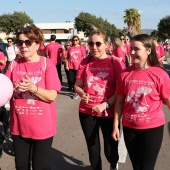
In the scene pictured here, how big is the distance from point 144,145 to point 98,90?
821mm

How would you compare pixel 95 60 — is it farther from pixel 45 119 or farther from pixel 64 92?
pixel 64 92

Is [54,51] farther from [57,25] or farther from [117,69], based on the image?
[57,25]

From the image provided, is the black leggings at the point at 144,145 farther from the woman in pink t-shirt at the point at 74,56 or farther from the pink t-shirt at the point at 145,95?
the woman in pink t-shirt at the point at 74,56

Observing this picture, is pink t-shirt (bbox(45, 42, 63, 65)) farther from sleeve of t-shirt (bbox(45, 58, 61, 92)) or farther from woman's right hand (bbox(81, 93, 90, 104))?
sleeve of t-shirt (bbox(45, 58, 61, 92))

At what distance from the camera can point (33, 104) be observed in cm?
290

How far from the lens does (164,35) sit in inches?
2680

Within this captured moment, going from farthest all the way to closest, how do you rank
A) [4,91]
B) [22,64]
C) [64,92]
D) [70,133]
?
1. [64,92]
2. [70,133]
3. [22,64]
4. [4,91]

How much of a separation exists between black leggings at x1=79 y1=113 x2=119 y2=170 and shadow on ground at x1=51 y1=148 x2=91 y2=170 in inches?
27.6

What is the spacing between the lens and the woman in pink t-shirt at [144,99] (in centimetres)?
280

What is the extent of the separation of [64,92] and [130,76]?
754 centimetres

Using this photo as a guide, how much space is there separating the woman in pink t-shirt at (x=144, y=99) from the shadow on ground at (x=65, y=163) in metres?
1.47

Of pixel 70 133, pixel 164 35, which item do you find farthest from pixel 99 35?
pixel 164 35

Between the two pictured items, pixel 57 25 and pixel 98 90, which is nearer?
pixel 98 90

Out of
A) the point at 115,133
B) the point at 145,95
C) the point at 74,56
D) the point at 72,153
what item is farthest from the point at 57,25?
the point at 145,95
